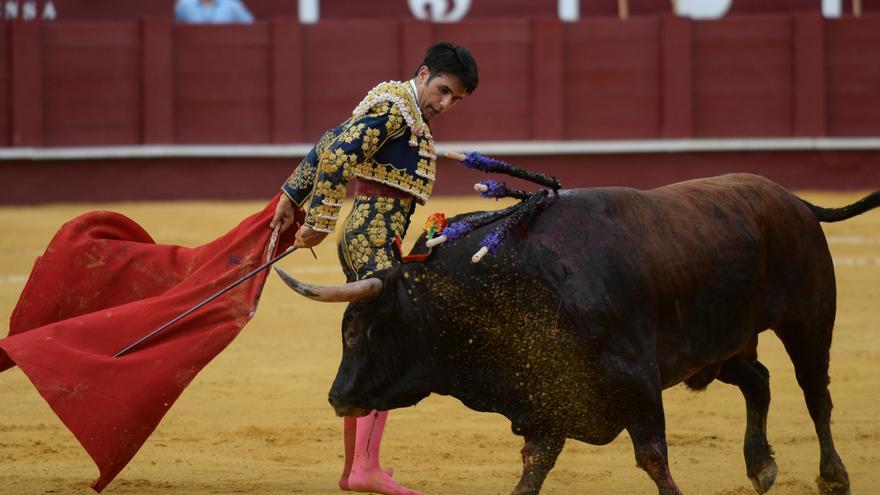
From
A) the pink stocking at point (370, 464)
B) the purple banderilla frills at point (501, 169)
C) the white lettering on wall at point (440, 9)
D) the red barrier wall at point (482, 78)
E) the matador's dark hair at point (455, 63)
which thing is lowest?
the pink stocking at point (370, 464)

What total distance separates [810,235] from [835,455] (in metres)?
0.58

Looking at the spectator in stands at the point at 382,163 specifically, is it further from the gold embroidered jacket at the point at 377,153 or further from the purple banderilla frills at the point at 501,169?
the purple banderilla frills at the point at 501,169

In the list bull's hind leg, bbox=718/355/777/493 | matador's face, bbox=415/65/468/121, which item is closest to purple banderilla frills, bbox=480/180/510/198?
matador's face, bbox=415/65/468/121

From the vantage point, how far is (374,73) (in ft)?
35.9

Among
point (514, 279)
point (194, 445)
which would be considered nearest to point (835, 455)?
point (514, 279)

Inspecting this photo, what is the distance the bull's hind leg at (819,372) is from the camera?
12.6ft

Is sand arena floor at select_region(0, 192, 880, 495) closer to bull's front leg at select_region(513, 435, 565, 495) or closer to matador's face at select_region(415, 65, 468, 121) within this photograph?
bull's front leg at select_region(513, 435, 565, 495)

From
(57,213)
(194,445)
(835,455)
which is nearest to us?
(835,455)

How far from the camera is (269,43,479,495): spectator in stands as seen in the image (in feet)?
11.5

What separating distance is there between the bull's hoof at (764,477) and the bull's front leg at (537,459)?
28.1 inches

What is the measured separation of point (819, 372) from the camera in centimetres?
391

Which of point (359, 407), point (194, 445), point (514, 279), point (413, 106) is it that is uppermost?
point (413, 106)

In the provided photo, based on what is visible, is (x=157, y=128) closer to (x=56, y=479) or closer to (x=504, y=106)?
(x=504, y=106)

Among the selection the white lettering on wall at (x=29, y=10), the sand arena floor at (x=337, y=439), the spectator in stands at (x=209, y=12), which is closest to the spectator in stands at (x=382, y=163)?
the sand arena floor at (x=337, y=439)
